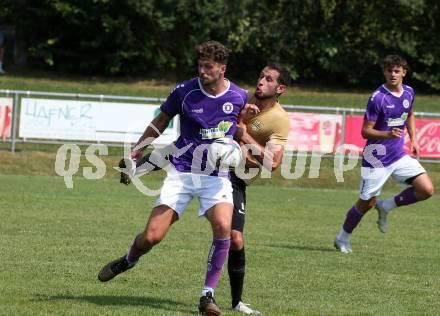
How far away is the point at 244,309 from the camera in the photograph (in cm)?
684

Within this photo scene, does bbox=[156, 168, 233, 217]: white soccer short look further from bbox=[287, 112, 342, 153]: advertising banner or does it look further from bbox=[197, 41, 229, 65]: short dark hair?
bbox=[287, 112, 342, 153]: advertising banner

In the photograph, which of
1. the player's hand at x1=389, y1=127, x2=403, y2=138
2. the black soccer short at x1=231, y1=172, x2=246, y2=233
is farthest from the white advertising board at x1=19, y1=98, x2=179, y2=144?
the black soccer short at x1=231, y1=172, x2=246, y2=233

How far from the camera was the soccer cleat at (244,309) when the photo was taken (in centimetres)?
679

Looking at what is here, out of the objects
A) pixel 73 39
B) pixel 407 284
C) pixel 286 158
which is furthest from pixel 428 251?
pixel 73 39

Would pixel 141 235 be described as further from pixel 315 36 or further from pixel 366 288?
pixel 315 36

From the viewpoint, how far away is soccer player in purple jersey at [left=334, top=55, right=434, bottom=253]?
1038 centimetres

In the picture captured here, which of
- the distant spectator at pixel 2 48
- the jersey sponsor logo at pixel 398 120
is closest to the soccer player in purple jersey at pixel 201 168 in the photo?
the jersey sponsor logo at pixel 398 120

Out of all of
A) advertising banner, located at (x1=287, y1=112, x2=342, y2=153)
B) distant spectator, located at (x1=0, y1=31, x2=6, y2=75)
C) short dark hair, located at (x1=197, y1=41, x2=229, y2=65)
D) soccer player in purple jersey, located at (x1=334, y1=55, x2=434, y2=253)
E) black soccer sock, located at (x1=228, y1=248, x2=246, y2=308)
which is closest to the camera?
short dark hair, located at (x1=197, y1=41, x2=229, y2=65)

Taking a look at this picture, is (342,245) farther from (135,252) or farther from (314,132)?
(314,132)

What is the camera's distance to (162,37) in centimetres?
3225

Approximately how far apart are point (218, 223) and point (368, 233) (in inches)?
249

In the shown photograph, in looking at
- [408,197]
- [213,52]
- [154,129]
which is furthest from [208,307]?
[408,197]

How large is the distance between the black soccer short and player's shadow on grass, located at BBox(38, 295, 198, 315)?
678 millimetres

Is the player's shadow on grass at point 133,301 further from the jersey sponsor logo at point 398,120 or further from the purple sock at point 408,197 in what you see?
the purple sock at point 408,197
